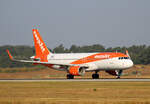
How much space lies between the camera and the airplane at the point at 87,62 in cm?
6969

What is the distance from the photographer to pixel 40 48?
82.7 meters

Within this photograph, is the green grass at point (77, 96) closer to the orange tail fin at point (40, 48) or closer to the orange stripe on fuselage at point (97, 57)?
the orange stripe on fuselage at point (97, 57)

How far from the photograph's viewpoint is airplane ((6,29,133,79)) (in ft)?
229

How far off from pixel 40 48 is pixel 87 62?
13186 mm

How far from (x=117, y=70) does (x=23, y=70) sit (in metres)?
33.7

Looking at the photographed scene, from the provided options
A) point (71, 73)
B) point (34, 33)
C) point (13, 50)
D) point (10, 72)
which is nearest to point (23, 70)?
point (10, 72)

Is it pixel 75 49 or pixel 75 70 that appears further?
pixel 75 49

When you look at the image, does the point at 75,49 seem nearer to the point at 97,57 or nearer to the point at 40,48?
the point at 40,48

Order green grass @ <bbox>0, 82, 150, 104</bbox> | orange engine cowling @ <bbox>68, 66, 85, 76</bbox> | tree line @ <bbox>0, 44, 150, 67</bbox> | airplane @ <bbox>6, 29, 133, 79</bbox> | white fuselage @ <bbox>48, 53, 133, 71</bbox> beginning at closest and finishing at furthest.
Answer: green grass @ <bbox>0, 82, 150, 104</bbox>, white fuselage @ <bbox>48, 53, 133, 71</bbox>, airplane @ <bbox>6, 29, 133, 79</bbox>, orange engine cowling @ <bbox>68, 66, 85, 76</bbox>, tree line @ <bbox>0, 44, 150, 67</bbox>

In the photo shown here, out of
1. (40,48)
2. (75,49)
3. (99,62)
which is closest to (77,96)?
(99,62)

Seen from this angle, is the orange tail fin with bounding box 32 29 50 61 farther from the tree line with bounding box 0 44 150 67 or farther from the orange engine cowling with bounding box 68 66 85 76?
the tree line with bounding box 0 44 150 67

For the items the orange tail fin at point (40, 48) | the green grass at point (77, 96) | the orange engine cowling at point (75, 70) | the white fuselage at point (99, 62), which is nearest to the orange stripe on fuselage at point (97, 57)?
the white fuselage at point (99, 62)

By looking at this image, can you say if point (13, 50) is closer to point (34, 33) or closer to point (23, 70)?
point (23, 70)

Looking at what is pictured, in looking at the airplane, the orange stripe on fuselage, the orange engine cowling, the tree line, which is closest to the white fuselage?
the airplane
